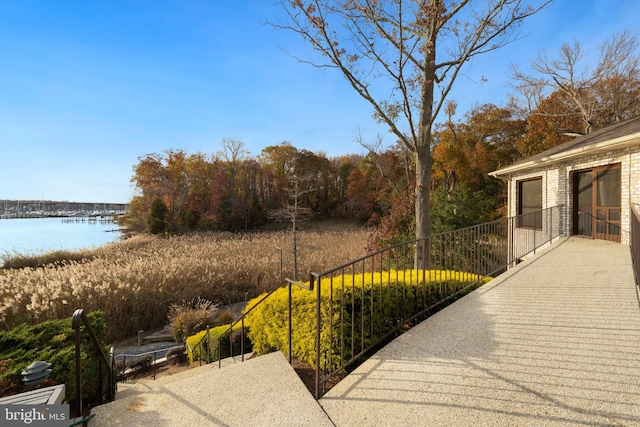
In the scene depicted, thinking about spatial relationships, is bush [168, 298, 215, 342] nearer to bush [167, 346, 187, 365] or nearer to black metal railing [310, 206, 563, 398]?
bush [167, 346, 187, 365]

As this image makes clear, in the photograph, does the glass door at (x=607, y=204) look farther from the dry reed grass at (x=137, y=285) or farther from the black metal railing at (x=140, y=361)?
the black metal railing at (x=140, y=361)

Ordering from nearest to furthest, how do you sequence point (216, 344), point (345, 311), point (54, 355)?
point (54, 355), point (345, 311), point (216, 344)

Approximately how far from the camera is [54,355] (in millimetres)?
3096

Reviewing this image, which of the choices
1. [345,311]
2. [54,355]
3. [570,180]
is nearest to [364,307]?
[345,311]

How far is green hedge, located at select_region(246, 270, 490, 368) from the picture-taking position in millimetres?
3221

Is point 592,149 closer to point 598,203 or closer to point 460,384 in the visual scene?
point 598,203

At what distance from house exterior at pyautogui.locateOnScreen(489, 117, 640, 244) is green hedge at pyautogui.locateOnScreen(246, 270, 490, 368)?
5.15 meters

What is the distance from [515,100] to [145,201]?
33.4 m

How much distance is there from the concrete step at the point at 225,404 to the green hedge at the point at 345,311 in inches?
22.4

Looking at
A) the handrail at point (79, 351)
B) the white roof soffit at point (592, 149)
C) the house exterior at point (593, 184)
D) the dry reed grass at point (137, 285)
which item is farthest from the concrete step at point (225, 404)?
the white roof soffit at point (592, 149)

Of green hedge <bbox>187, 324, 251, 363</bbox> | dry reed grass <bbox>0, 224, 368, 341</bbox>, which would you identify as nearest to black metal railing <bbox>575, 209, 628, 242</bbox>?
dry reed grass <bbox>0, 224, 368, 341</bbox>

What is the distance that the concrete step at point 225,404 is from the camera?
2.27 m

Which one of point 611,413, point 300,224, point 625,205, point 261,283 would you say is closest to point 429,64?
point 625,205

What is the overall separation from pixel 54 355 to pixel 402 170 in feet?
96.0
